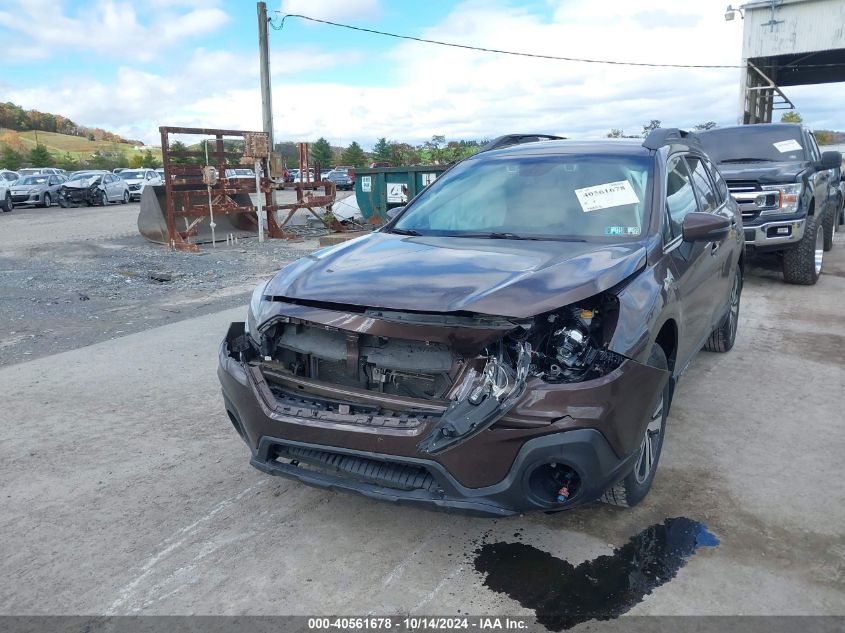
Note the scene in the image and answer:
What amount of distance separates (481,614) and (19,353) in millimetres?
5539

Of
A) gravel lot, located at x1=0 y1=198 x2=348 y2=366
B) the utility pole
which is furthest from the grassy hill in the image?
gravel lot, located at x1=0 y1=198 x2=348 y2=366

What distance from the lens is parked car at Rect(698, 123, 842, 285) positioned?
333 inches

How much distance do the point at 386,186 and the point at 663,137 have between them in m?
11.3

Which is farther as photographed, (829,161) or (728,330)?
(829,161)

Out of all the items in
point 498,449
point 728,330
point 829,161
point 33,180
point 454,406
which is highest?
point 33,180

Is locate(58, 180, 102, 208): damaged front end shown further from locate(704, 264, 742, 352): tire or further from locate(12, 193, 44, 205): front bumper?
locate(704, 264, 742, 352): tire

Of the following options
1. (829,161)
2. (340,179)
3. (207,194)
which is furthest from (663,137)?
(340,179)

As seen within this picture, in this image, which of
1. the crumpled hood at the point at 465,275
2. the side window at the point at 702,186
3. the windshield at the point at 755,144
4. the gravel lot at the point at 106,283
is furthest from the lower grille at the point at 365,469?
the windshield at the point at 755,144

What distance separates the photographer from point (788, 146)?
9.65m

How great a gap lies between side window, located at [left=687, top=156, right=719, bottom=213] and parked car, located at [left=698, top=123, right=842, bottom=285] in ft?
11.8

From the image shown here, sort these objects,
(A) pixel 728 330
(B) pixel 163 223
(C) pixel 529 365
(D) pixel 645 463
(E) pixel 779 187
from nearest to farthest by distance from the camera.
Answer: (C) pixel 529 365 < (D) pixel 645 463 < (A) pixel 728 330 < (E) pixel 779 187 < (B) pixel 163 223

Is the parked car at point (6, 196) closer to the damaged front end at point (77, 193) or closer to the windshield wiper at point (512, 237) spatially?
the damaged front end at point (77, 193)

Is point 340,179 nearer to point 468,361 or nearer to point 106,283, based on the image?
point 106,283

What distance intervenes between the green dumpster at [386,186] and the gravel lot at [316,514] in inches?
361
